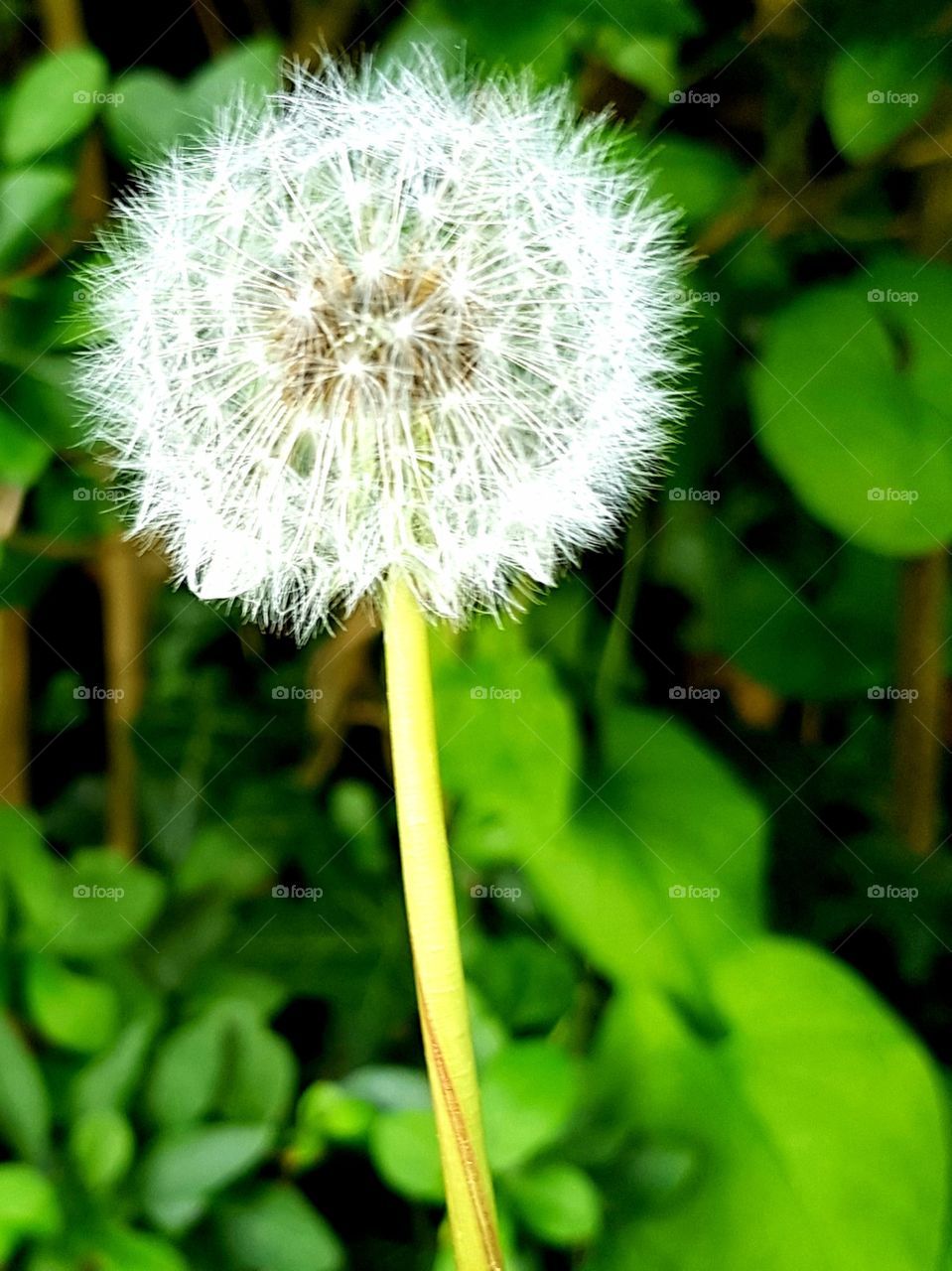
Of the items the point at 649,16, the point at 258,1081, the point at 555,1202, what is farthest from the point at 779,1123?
the point at 649,16

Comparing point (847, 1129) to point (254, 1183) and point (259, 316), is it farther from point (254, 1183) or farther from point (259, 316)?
point (259, 316)

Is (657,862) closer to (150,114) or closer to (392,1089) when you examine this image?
(392,1089)

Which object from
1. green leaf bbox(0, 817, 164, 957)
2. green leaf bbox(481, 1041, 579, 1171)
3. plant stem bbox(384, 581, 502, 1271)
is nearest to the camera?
plant stem bbox(384, 581, 502, 1271)

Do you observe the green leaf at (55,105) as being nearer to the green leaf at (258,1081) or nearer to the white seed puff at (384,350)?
the white seed puff at (384,350)

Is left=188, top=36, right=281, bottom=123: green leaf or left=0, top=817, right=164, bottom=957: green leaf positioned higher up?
left=188, top=36, right=281, bottom=123: green leaf

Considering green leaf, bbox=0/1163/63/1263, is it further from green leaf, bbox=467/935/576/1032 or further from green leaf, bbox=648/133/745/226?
green leaf, bbox=648/133/745/226

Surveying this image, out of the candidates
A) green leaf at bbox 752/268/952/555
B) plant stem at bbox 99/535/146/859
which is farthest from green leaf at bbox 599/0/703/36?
plant stem at bbox 99/535/146/859

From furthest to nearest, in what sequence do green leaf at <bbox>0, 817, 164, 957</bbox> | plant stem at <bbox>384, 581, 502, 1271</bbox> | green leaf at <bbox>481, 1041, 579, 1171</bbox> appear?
1. green leaf at <bbox>0, 817, 164, 957</bbox>
2. green leaf at <bbox>481, 1041, 579, 1171</bbox>
3. plant stem at <bbox>384, 581, 502, 1271</bbox>

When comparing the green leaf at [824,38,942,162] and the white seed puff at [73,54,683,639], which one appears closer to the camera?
the white seed puff at [73,54,683,639]
